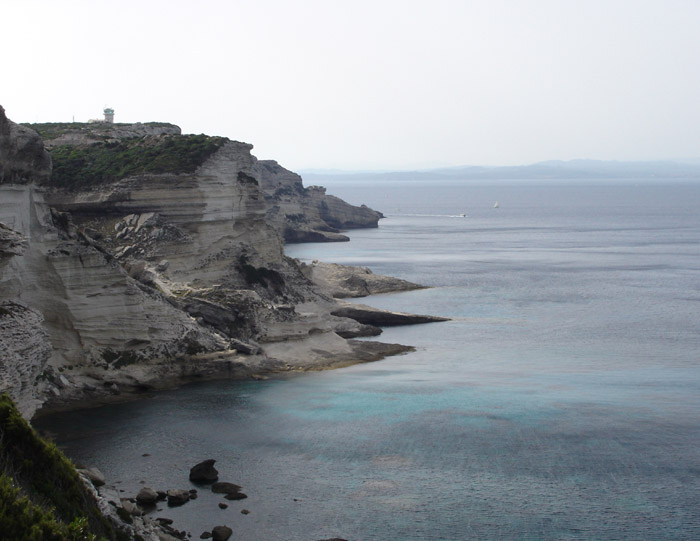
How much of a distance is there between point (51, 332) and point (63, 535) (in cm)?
2492

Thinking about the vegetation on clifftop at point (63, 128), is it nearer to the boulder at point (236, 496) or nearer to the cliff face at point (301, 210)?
the cliff face at point (301, 210)

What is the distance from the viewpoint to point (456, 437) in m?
35.1

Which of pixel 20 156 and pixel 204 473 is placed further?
pixel 20 156

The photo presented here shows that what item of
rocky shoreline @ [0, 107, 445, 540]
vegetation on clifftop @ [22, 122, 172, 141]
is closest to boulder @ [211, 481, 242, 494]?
rocky shoreline @ [0, 107, 445, 540]

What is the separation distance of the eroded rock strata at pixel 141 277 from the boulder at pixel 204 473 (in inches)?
229

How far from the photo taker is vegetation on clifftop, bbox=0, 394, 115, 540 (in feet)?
54.8

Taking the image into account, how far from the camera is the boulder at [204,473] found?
30.3 m

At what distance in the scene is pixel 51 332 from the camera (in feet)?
132

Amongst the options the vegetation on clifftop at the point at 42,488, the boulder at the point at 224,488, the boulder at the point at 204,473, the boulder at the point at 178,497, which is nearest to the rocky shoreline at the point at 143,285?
→ the boulder at the point at 178,497

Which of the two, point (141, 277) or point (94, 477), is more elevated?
point (141, 277)

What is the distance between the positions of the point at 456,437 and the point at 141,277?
2061 cm

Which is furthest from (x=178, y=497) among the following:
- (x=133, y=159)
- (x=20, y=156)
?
(x=133, y=159)

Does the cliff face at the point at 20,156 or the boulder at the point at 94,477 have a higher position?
the cliff face at the point at 20,156

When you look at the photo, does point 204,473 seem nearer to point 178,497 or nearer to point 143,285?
point 178,497
